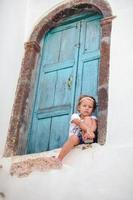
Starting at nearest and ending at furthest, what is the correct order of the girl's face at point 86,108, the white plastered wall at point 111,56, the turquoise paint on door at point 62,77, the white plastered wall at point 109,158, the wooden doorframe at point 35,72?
the white plastered wall at point 109,158 → the white plastered wall at point 111,56 → the girl's face at point 86,108 → the wooden doorframe at point 35,72 → the turquoise paint on door at point 62,77

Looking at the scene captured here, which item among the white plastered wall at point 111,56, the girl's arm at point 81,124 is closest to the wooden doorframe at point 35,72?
the white plastered wall at point 111,56

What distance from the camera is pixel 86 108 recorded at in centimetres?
468

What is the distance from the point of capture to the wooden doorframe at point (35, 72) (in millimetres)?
4809

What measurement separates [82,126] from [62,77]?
52.5 inches

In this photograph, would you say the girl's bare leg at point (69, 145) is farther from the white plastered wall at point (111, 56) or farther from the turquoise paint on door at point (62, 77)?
the turquoise paint on door at point (62, 77)

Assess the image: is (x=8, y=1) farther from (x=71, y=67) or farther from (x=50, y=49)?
(x=71, y=67)

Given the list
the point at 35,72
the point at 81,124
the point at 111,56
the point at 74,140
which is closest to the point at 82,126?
the point at 81,124

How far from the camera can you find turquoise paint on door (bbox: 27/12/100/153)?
5.25 meters

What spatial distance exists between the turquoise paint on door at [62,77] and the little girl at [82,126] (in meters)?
0.45

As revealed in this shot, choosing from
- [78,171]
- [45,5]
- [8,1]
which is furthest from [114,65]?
[8,1]

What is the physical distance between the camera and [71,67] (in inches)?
220

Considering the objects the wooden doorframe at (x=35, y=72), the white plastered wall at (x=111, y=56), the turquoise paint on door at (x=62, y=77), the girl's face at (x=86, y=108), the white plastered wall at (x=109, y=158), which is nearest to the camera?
the white plastered wall at (x=109, y=158)

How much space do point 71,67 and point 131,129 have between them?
1.66m

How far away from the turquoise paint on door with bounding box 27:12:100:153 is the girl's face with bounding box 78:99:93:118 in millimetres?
447
